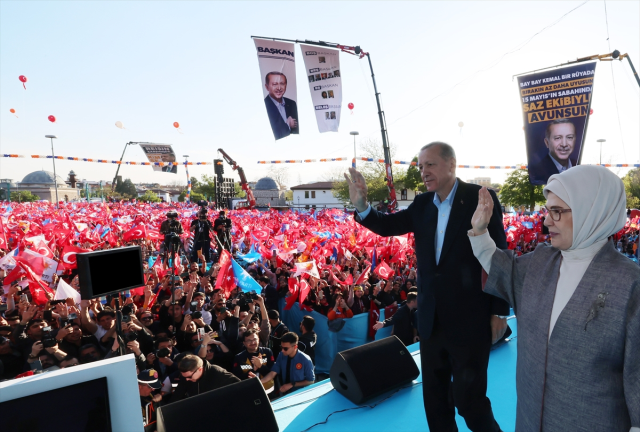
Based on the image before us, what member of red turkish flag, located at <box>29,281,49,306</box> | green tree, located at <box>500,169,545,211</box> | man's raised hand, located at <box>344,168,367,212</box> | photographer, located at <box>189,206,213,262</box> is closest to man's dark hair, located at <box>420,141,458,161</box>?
man's raised hand, located at <box>344,168,367,212</box>

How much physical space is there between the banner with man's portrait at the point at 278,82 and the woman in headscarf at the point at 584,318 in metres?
7.05

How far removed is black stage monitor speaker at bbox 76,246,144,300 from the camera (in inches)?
94.2

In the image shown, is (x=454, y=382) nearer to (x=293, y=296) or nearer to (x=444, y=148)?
(x=444, y=148)

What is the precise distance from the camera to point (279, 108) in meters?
8.01

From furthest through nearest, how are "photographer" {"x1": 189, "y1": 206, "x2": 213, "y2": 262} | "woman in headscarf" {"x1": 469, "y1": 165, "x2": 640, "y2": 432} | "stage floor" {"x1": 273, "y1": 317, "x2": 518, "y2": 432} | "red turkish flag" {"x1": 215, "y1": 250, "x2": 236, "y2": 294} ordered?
"photographer" {"x1": 189, "y1": 206, "x2": 213, "y2": 262}, "red turkish flag" {"x1": 215, "y1": 250, "x2": 236, "y2": 294}, "stage floor" {"x1": 273, "y1": 317, "x2": 518, "y2": 432}, "woman in headscarf" {"x1": 469, "y1": 165, "x2": 640, "y2": 432}

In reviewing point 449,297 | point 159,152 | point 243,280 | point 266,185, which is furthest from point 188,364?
point 266,185

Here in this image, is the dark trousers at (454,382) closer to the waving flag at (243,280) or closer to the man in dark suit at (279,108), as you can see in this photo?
the waving flag at (243,280)

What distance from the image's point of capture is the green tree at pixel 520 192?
34.8m

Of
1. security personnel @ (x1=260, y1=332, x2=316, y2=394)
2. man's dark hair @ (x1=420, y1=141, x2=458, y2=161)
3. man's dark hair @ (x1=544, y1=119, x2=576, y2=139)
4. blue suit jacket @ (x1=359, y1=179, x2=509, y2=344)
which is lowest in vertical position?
security personnel @ (x1=260, y1=332, x2=316, y2=394)

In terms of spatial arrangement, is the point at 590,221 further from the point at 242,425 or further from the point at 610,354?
the point at 242,425

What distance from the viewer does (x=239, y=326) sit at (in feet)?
17.9

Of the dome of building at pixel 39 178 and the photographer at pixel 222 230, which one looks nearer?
the photographer at pixel 222 230

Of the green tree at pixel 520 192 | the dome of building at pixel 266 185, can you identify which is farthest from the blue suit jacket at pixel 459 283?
the dome of building at pixel 266 185

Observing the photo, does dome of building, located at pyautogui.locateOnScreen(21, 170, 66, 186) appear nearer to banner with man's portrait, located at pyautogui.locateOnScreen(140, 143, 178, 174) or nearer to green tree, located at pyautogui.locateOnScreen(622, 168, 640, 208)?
banner with man's portrait, located at pyautogui.locateOnScreen(140, 143, 178, 174)
